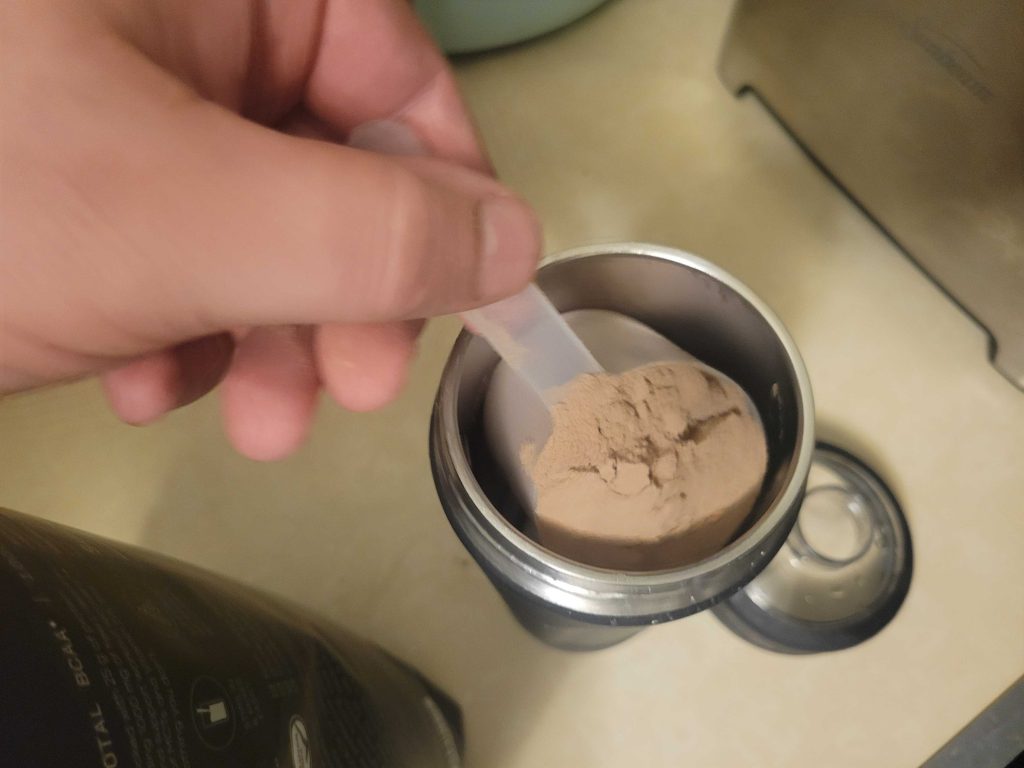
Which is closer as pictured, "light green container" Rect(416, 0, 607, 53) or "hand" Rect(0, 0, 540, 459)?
"hand" Rect(0, 0, 540, 459)

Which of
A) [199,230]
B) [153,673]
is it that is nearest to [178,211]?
[199,230]

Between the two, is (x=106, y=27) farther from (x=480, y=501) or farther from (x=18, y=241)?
(x=480, y=501)

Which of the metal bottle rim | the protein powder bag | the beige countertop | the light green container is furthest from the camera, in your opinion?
the light green container

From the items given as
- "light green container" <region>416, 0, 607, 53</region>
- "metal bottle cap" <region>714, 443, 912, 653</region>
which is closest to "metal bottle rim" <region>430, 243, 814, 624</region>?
"metal bottle cap" <region>714, 443, 912, 653</region>

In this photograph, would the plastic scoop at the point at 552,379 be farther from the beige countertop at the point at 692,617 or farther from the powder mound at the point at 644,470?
the beige countertop at the point at 692,617

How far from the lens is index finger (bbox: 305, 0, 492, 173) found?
1.11ft

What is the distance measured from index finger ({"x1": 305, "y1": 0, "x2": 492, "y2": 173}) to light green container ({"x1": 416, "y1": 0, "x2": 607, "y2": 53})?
16 centimetres

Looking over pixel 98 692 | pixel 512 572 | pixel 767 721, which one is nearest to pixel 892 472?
pixel 767 721

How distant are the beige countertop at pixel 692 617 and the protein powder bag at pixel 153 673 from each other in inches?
5.1

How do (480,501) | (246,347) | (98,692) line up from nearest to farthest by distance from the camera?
1. (98,692)
2. (480,501)
3. (246,347)

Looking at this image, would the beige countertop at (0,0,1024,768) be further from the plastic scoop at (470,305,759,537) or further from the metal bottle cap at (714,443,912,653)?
the plastic scoop at (470,305,759,537)

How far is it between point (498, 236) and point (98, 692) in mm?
161

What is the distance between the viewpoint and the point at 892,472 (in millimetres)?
456

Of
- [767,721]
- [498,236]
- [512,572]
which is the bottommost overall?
[767,721]
